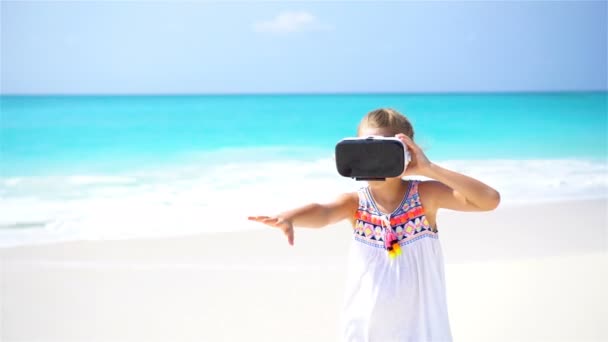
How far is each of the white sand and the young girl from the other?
1.79 meters

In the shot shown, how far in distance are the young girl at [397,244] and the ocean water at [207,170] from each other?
27cm

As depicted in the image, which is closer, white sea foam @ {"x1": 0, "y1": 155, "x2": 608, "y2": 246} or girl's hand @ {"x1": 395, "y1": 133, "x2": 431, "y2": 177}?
girl's hand @ {"x1": 395, "y1": 133, "x2": 431, "y2": 177}

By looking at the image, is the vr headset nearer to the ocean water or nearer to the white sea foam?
the ocean water

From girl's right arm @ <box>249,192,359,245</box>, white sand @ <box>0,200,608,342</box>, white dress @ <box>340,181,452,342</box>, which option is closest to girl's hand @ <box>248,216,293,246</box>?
girl's right arm @ <box>249,192,359,245</box>

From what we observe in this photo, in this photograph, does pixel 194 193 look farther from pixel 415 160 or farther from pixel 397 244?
pixel 415 160

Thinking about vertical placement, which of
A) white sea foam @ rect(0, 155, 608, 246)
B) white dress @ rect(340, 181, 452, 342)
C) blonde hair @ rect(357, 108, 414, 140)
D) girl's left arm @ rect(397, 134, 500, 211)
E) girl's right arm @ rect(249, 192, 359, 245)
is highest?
white sea foam @ rect(0, 155, 608, 246)

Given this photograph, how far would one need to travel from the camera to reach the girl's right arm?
1.93 metres

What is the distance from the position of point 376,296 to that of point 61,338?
259 centimetres

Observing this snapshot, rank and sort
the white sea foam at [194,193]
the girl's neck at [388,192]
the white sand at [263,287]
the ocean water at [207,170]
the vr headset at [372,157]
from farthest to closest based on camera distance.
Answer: the ocean water at [207,170], the white sea foam at [194,193], the white sand at [263,287], the girl's neck at [388,192], the vr headset at [372,157]

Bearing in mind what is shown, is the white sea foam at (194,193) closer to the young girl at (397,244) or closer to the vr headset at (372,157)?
the young girl at (397,244)

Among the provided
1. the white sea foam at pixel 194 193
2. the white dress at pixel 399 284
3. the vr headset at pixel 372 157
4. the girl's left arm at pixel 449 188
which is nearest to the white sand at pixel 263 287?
the white sea foam at pixel 194 193

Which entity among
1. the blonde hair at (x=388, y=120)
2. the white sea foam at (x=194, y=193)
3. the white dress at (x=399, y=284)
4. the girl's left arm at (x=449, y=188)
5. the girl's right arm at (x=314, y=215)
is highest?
the white sea foam at (x=194, y=193)

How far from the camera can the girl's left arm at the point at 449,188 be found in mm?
1977

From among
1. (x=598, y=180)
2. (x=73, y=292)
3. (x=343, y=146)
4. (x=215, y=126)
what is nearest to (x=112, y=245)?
(x=73, y=292)
